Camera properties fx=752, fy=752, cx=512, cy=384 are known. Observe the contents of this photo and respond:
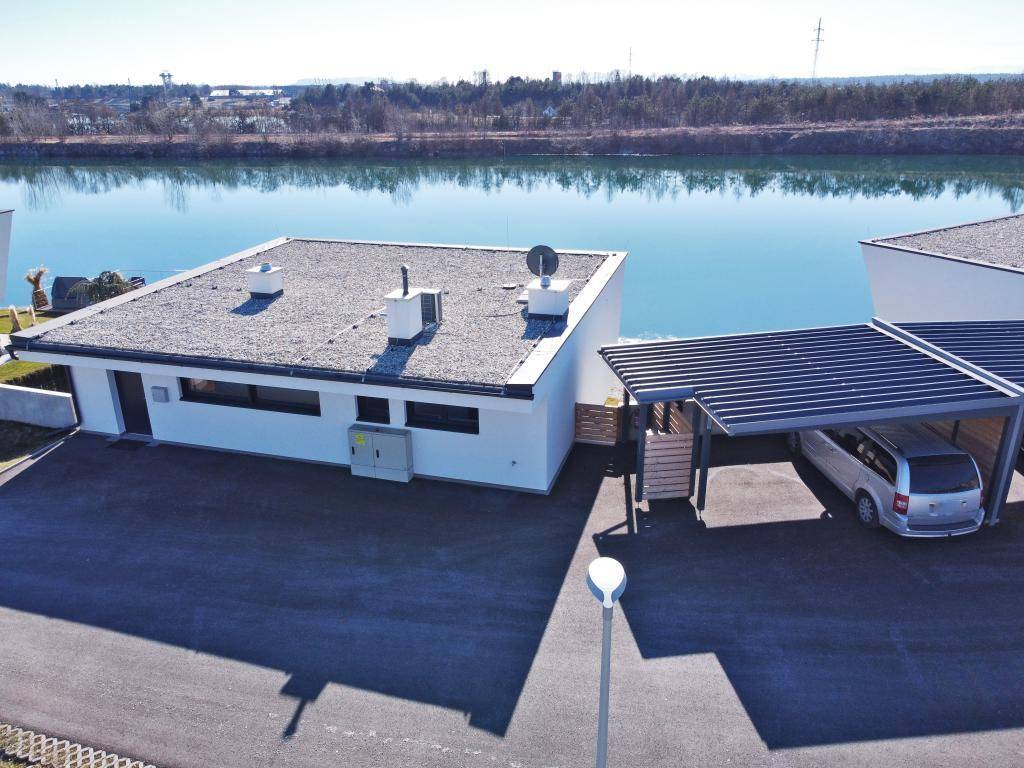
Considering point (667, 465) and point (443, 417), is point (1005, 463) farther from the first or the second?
point (443, 417)

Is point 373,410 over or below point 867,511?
over

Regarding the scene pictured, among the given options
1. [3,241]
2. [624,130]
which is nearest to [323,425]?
[3,241]

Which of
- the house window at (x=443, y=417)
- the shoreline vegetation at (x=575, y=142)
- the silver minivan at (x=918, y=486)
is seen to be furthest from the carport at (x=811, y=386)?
the shoreline vegetation at (x=575, y=142)

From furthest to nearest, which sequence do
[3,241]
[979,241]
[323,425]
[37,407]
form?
[3,241], [979,241], [37,407], [323,425]

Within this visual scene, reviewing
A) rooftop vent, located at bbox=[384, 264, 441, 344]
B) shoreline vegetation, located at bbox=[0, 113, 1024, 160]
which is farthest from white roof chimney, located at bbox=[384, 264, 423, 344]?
shoreline vegetation, located at bbox=[0, 113, 1024, 160]

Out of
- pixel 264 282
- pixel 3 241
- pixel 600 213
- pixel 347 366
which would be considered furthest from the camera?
pixel 600 213

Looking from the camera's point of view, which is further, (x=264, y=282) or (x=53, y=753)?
(x=264, y=282)

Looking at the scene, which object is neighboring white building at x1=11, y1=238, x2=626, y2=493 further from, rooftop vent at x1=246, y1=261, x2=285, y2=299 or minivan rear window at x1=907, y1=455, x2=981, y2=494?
minivan rear window at x1=907, y1=455, x2=981, y2=494

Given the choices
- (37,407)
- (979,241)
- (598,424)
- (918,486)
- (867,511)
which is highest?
(979,241)
